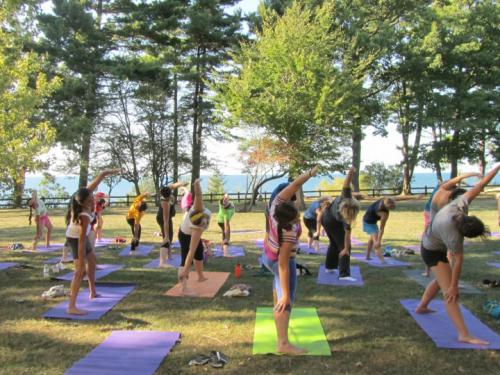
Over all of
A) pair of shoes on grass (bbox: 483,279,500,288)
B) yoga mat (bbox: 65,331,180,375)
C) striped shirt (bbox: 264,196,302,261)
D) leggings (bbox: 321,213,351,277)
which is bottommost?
yoga mat (bbox: 65,331,180,375)

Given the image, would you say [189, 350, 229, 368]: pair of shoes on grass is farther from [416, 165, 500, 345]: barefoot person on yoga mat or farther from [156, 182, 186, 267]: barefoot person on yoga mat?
[156, 182, 186, 267]: barefoot person on yoga mat

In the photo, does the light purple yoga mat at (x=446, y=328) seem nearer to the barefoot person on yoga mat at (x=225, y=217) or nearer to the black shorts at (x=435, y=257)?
the black shorts at (x=435, y=257)

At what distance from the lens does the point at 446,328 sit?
186 inches

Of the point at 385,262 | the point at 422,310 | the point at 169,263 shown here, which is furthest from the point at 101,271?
the point at 385,262

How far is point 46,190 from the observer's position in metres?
31.8

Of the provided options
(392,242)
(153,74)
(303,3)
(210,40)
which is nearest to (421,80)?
(303,3)

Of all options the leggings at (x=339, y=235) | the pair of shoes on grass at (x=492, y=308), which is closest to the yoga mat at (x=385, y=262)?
the leggings at (x=339, y=235)

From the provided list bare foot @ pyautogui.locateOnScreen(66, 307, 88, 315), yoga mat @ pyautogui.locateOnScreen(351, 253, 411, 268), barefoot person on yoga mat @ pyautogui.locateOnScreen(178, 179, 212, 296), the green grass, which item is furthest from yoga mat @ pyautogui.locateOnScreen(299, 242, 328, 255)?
bare foot @ pyautogui.locateOnScreen(66, 307, 88, 315)

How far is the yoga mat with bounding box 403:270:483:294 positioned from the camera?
6.33 m

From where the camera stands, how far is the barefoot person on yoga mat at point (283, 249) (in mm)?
3795

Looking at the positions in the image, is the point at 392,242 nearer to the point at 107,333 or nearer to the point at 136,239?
the point at 136,239

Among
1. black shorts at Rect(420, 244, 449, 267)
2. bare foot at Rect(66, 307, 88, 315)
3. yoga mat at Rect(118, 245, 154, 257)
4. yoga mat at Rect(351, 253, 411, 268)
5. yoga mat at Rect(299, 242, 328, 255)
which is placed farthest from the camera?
yoga mat at Rect(299, 242, 328, 255)

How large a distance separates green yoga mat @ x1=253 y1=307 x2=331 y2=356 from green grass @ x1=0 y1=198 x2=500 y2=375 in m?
0.10

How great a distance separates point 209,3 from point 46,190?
1802 cm
